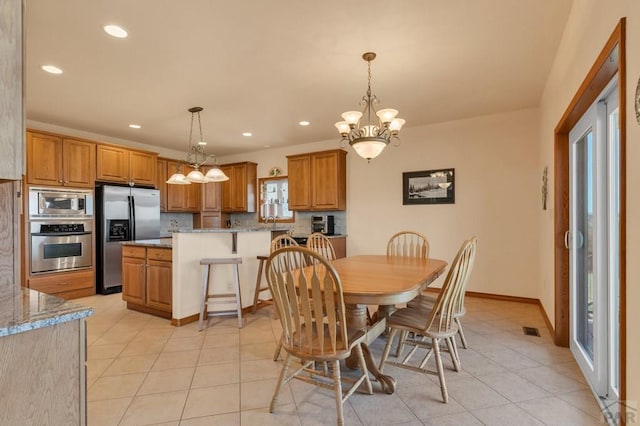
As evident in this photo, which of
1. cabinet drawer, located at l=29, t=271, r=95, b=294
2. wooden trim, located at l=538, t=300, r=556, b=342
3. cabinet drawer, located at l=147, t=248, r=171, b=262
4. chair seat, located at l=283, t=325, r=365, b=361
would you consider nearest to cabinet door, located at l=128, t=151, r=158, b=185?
cabinet drawer, located at l=29, t=271, r=95, b=294

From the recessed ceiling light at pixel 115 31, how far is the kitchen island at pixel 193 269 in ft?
5.91

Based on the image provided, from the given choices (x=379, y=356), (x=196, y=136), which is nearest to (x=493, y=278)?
(x=379, y=356)

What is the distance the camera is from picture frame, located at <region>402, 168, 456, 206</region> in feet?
15.5

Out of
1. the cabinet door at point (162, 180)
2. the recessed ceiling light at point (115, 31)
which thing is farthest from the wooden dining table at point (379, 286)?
the cabinet door at point (162, 180)

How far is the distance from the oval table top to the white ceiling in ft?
5.80

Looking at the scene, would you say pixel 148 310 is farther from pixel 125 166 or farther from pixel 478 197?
pixel 478 197

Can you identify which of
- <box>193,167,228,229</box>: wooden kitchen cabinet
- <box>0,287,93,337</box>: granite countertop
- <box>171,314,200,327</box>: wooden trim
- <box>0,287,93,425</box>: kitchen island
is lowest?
<box>171,314,200,327</box>: wooden trim

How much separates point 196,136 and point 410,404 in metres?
4.98

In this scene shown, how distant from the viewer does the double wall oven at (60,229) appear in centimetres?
419

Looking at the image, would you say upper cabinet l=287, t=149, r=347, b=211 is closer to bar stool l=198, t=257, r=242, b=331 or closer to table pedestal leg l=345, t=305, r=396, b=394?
bar stool l=198, t=257, r=242, b=331

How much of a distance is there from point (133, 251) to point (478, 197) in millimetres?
4541

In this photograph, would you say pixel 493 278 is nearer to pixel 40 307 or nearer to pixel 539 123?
pixel 539 123

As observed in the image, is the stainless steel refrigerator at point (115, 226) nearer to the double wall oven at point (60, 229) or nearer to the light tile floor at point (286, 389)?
the double wall oven at point (60, 229)

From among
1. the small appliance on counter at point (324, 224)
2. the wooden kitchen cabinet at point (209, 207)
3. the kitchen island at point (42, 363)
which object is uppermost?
the wooden kitchen cabinet at point (209, 207)
